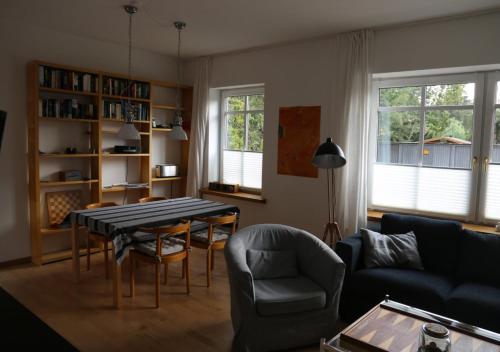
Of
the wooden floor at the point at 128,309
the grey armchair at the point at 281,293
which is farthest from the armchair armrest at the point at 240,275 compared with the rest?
the wooden floor at the point at 128,309

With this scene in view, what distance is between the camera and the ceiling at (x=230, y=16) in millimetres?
3424

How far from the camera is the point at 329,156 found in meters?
3.63

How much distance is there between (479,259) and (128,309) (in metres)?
2.99

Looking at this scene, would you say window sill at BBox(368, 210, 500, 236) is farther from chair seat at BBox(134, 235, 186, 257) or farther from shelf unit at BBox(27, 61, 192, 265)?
shelf unit at BBox(27, 61, 192, 265)

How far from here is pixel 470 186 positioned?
382cm

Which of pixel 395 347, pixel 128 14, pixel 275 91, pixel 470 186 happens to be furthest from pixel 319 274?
pixel 128 14

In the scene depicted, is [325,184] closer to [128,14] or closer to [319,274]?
[319,274]

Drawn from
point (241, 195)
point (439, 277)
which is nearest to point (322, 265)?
point (439, 277)

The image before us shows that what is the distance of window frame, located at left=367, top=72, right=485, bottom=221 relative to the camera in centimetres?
374

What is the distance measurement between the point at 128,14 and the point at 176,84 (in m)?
1.85

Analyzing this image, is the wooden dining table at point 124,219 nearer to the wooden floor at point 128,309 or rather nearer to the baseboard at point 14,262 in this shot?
the wooden floor at point 128,309

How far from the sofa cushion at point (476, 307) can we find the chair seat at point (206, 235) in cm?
220

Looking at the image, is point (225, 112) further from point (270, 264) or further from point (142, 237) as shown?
point (270, 264)

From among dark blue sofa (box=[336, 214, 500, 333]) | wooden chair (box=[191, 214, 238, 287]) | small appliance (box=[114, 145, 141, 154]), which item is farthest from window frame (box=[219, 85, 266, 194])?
dark blue sofa (box=[336, 214, 500, 333])
